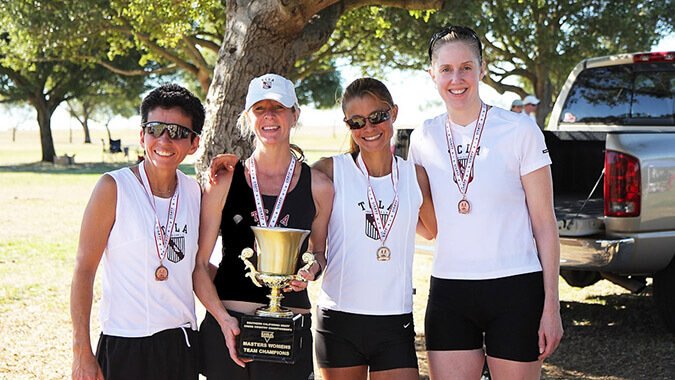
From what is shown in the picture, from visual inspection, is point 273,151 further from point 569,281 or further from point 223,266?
point 569,281

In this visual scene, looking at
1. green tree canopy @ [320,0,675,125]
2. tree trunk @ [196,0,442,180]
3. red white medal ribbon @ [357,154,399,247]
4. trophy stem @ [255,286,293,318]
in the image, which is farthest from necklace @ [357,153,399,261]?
green tree canopy @ [320,0,675,125]

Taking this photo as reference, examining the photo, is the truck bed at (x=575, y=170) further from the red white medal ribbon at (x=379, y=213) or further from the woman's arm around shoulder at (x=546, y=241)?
the red white medal ribbon at (x=379, y=213)

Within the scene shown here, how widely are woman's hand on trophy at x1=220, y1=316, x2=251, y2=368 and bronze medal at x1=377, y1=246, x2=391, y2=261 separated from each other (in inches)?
24.9

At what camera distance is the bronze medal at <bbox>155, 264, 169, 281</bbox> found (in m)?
3.19

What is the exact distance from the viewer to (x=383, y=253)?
137 inches

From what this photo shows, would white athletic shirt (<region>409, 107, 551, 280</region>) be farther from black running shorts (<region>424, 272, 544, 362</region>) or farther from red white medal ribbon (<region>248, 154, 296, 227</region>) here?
red white medal ribbon (<region>248, 154, 296, 227</region>)

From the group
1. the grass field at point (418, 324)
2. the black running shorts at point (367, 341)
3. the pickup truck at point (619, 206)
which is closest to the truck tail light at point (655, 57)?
the pickup truck at point (619, 206)

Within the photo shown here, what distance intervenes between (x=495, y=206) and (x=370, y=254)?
536mm

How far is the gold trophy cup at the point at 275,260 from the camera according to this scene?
319 centimetres

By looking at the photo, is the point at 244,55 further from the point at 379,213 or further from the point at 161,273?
the point at 161,273

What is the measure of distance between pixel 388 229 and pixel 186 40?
18.4 meters

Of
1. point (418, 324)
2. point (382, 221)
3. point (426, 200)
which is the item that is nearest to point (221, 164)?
point (382, 221)

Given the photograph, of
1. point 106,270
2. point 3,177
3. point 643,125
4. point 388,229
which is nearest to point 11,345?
point 106,270

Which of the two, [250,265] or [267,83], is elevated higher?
[267,83]
